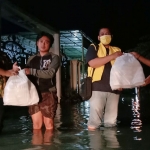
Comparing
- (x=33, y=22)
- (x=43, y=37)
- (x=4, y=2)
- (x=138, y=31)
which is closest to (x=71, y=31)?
(x=33, y=22)

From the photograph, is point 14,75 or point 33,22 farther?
point 33,22

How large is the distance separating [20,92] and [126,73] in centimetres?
168

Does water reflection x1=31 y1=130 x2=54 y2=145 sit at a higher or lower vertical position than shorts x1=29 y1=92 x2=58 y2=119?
lower

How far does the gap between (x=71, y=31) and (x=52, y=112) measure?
898cm

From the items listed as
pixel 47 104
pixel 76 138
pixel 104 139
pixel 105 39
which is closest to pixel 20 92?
pixel 47 104

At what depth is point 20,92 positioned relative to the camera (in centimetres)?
532

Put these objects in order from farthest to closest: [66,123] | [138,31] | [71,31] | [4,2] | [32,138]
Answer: [138,31]
[71,31]
[4,2]
[66,123]
[32,138]

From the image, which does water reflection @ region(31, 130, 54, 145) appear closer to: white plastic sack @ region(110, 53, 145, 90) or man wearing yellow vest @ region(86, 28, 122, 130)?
man wearing yellow vest @ region(86, 28, 122, 130)

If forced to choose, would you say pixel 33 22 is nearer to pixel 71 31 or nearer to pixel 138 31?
pixel 71 31

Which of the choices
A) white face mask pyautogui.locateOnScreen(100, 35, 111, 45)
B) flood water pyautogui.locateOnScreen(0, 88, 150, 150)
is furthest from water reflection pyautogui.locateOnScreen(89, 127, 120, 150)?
white face mask pyautogui.locateOnScreen(100, 35, 111, 45)

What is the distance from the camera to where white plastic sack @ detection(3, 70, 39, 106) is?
5.27 m

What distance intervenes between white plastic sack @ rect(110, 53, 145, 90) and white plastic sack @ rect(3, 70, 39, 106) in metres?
1.27

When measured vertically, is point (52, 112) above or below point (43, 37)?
below

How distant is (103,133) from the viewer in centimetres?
553
